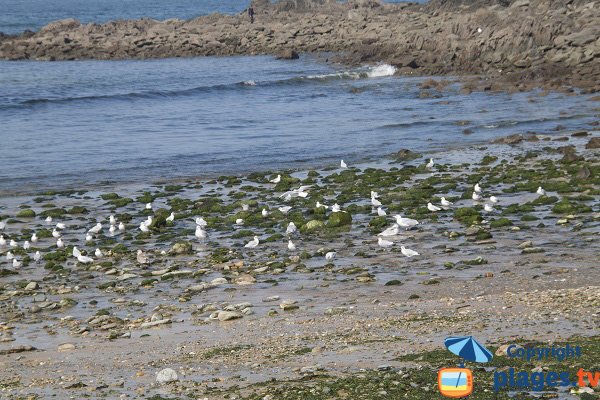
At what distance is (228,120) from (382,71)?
49.9ft

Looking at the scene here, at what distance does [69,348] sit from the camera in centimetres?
1172

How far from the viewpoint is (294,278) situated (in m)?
15.0

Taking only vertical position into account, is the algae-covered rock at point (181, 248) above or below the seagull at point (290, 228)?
below

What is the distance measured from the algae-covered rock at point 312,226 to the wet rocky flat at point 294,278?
3 cm

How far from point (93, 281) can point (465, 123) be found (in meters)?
19.6

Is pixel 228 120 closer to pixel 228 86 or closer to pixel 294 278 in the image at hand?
pixel 228 86

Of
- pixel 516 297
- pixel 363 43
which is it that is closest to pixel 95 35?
pixel 363 43

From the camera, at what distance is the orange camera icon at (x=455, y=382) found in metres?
8.31

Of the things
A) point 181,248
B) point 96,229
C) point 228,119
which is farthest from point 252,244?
point 228,119

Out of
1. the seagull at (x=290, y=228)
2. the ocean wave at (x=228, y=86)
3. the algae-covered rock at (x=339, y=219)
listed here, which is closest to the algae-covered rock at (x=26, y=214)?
the seagull at (x=290, y=228)

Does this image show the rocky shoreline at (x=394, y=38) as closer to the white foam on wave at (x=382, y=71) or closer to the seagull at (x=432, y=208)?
the white foam on wave at (x=382, y=71)

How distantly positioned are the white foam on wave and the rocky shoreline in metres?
0.41

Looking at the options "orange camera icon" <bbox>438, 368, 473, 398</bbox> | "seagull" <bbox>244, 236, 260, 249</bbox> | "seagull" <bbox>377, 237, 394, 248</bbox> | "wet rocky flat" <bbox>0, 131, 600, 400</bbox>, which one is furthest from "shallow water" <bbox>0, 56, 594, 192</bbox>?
"orange camera icon" <bbox>438, 368, 473, 398</bbox>

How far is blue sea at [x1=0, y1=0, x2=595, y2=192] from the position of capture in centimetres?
2745
